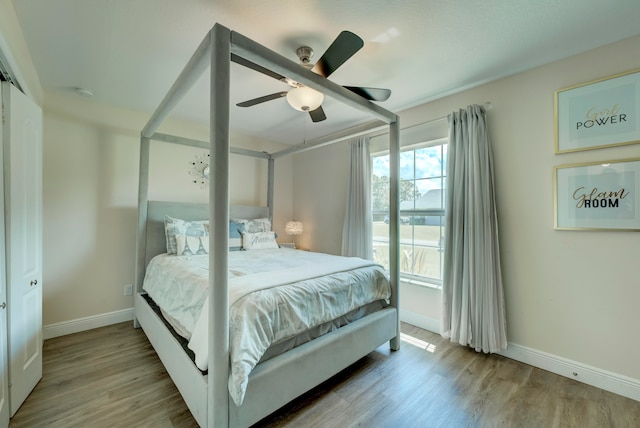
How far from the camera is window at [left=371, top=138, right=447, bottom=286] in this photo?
2.92 m

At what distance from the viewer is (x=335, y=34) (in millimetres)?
1844

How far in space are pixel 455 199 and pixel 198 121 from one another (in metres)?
3.31

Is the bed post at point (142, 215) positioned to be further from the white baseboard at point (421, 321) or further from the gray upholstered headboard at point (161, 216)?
the white baseboard at point (421, 321)

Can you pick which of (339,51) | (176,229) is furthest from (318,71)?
(176,229)

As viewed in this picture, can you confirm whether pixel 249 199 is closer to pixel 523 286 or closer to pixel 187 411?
pixel 187 411

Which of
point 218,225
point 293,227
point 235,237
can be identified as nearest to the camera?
point 218,225

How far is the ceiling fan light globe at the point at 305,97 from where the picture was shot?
2.03 m

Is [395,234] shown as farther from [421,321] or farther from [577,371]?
[577,371]

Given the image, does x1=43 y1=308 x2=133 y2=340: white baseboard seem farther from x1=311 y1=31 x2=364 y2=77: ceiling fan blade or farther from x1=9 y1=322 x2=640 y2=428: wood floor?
x1=311 y1=31 x2=364 y2=77: ceiling fan blade

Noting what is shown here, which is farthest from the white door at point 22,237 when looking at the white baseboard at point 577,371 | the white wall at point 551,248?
the white baseboard at point 577,371

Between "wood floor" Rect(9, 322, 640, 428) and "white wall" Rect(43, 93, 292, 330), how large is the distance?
0.64 meters

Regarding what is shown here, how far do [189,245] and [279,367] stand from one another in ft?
5.91

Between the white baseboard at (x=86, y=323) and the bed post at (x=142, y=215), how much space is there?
0.91ft

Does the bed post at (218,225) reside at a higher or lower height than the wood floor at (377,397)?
higher
